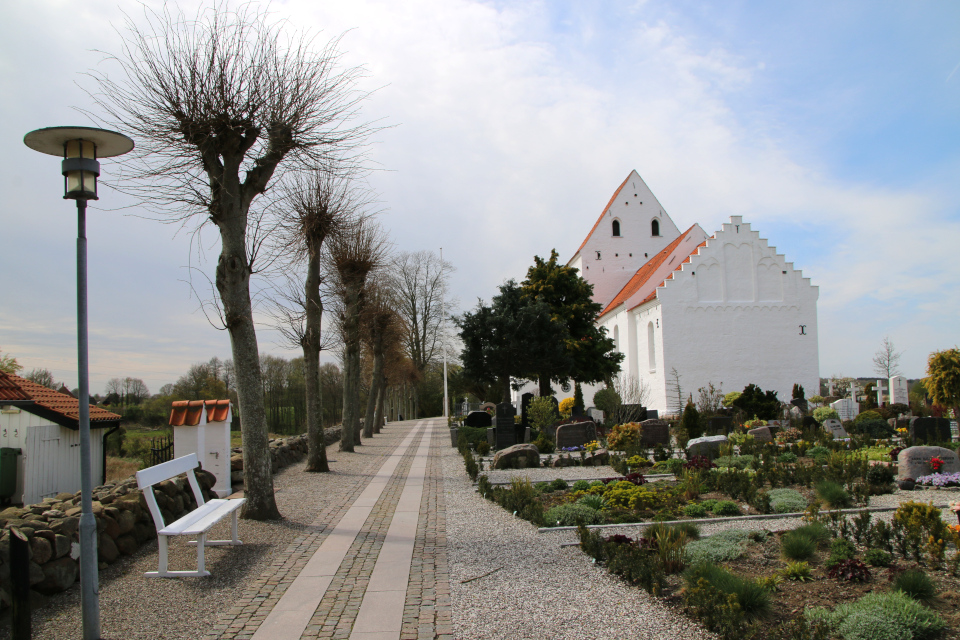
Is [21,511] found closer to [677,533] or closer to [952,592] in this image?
[677,533]

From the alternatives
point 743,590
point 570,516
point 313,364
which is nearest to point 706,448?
point 570,516

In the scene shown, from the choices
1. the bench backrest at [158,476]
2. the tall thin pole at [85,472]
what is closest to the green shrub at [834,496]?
the bench backrest at [158,476]

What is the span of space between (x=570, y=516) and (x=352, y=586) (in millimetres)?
3109

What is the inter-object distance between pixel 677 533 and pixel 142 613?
4.43m

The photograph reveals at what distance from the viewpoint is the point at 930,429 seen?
13.7 meters

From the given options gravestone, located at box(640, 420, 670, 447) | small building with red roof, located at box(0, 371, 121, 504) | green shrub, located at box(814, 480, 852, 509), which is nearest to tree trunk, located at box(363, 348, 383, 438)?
gravestone, located at box(640, 420, 670, 447)

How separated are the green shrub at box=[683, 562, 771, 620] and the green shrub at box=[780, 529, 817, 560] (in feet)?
3.89

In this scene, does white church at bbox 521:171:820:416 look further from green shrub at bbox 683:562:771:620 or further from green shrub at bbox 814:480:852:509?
green shrub at bbox 683:562:771:620

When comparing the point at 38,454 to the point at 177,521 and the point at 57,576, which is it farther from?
the point at 57,576

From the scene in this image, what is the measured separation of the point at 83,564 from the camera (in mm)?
4238

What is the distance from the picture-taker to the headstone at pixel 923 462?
31.5 ft

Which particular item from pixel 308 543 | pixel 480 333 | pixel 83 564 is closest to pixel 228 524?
pixel 308 543

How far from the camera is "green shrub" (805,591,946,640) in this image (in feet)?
12.4

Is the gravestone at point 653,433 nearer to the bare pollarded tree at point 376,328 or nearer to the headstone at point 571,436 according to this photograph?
the headstone at point 571,436
